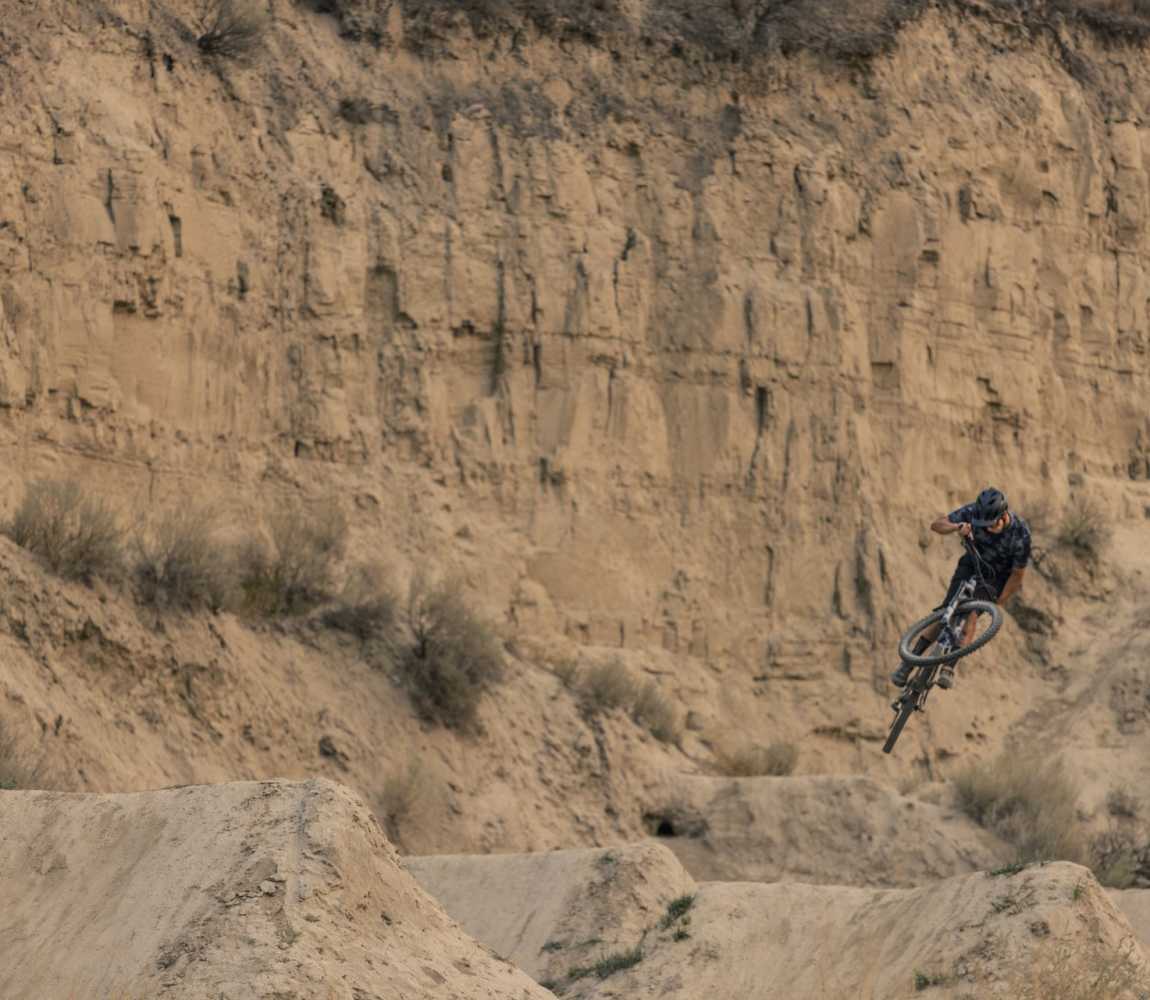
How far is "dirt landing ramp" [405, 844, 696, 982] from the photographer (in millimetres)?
17234

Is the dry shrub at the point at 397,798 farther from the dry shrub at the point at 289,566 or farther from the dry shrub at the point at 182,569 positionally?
the dry shrub at the point at 182,569

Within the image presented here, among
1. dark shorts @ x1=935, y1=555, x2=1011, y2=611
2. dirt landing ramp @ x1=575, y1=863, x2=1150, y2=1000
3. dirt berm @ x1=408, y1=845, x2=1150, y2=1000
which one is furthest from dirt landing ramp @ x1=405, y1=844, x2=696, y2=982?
dark shorts @ x1=935, y1=555, x2=1011, y2=611

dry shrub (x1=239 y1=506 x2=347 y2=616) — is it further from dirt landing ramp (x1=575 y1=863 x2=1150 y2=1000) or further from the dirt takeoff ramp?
the dirt takeoff ramp

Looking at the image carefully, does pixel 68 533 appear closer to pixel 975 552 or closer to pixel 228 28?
pixel 228 28

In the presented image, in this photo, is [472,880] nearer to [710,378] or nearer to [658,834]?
[658,834]

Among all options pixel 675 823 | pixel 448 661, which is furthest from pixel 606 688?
pixel 448 661

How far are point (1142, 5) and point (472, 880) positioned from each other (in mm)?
21250

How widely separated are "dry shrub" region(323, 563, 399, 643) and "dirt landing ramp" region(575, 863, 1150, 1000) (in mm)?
6481

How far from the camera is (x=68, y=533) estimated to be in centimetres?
2097

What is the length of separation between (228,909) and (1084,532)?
2120 centimetres

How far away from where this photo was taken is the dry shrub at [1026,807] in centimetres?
2358

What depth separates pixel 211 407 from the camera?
2452cm

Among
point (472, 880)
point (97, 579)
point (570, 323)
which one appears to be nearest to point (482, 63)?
point (570, 323)

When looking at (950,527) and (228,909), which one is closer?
(228,909)
